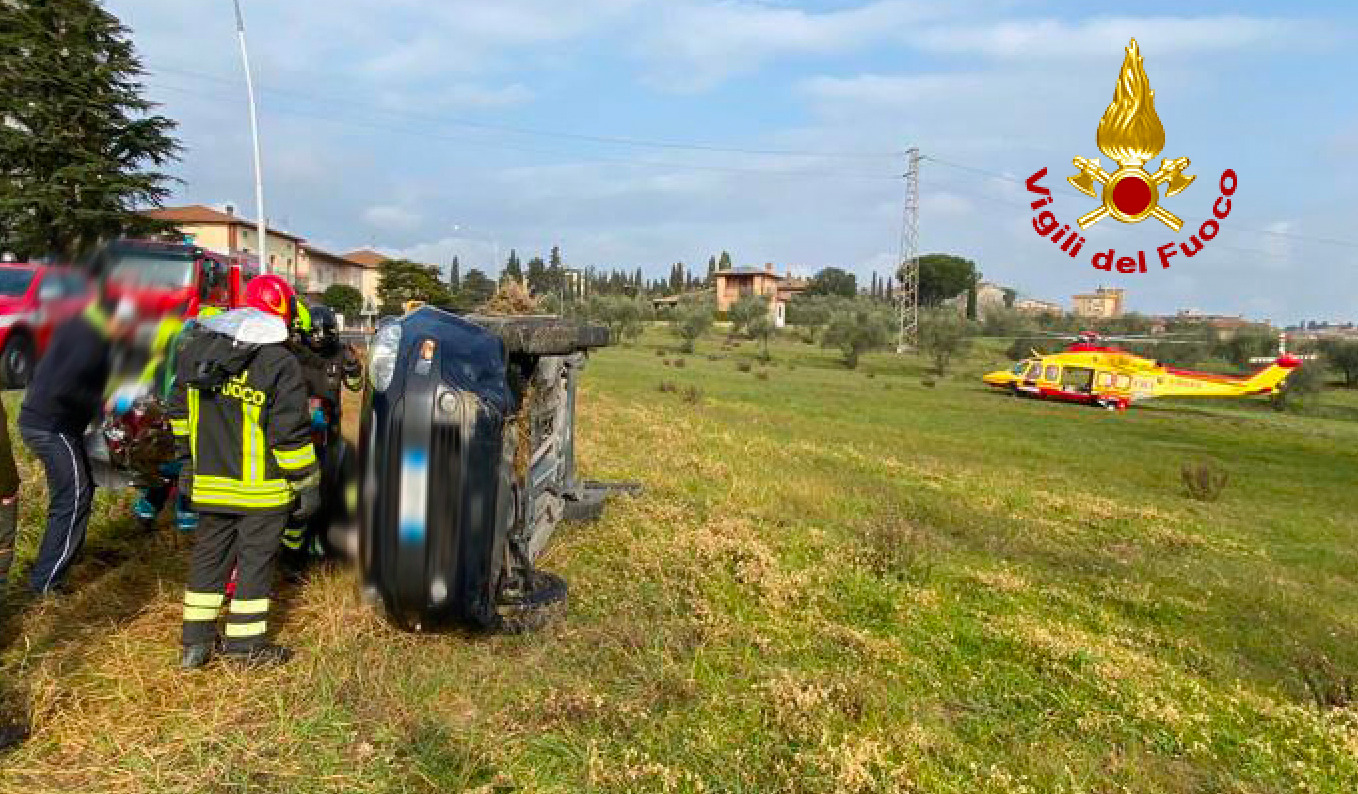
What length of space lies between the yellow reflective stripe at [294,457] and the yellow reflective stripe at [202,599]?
61 cm

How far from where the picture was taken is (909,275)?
59219 millimetres

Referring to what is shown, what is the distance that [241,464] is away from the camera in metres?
3.30

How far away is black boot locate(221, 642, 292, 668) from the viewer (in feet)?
10.7

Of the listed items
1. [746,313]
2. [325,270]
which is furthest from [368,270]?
[746,313]

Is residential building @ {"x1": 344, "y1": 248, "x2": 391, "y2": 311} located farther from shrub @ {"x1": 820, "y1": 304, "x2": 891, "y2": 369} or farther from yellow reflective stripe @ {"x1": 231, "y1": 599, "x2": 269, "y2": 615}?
yellow reflective stripe @ {"x1": 231, "y1": 599, "x2": 269, "y2": 615}

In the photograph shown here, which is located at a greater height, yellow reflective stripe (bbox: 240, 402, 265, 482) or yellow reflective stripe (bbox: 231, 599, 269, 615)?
yellow reflective stripe (bbox: 240, 402, 265, 482)

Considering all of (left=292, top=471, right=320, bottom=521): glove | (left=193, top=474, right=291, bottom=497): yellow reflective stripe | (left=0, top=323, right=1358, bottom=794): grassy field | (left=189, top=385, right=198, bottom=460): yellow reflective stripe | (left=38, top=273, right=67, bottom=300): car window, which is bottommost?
(left=0, top=323, right=1358, bottom=794): grassy field

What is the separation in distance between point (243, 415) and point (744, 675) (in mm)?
2463

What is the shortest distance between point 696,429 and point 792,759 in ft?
33.2

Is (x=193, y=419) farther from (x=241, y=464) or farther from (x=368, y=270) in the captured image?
(x=368, y=270)

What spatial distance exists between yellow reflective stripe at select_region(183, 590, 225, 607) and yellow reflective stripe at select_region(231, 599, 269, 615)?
7 centimetres

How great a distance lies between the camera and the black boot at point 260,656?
10.7 ft

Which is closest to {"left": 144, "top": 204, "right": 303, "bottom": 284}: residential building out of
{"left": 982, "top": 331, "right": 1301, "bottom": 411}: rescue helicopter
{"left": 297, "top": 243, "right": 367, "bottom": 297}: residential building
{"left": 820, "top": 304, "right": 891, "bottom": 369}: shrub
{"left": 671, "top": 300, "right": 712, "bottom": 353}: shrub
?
{"left": 297, "top": 243, "right": 367, "bottom": 297}: residential building

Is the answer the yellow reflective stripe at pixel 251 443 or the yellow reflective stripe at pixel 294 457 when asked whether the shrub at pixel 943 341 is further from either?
the yellow reflective stripe at pixel 251 443
